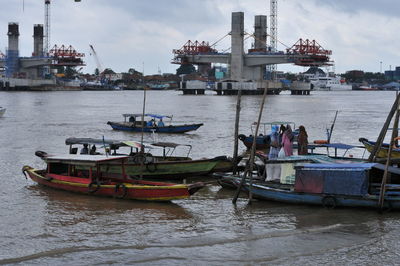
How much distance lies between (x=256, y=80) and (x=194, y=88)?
53.4ft

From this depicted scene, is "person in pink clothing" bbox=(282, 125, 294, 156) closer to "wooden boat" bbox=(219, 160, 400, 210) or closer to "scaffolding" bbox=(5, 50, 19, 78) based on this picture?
"wooden boat" bbox=(219, 160, 400, 210)

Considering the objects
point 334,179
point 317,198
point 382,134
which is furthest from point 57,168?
point 382,134

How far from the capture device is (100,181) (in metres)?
16.5

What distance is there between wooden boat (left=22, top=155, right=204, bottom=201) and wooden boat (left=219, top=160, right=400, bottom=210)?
2343mm

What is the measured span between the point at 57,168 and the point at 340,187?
26.8ft

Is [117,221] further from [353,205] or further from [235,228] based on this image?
[353,205]

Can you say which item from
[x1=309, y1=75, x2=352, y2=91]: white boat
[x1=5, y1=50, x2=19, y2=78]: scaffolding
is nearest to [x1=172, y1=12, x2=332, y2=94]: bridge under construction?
[x1=5, y1=50, x2=19, y2=78]: scaffolding

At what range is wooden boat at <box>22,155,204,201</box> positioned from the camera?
15289 mm

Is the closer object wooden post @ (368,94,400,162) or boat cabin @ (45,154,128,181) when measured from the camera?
wooden post @ (368,94,400,162)

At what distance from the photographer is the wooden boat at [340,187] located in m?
14.2

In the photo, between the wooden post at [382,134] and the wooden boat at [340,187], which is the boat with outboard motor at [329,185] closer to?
the wooden boat at [340,187]

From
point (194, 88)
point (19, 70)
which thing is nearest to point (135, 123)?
point (194, 88)

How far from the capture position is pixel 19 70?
142m

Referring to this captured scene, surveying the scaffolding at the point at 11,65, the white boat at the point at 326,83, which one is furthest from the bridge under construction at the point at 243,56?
the white boat at the point at 326,83
